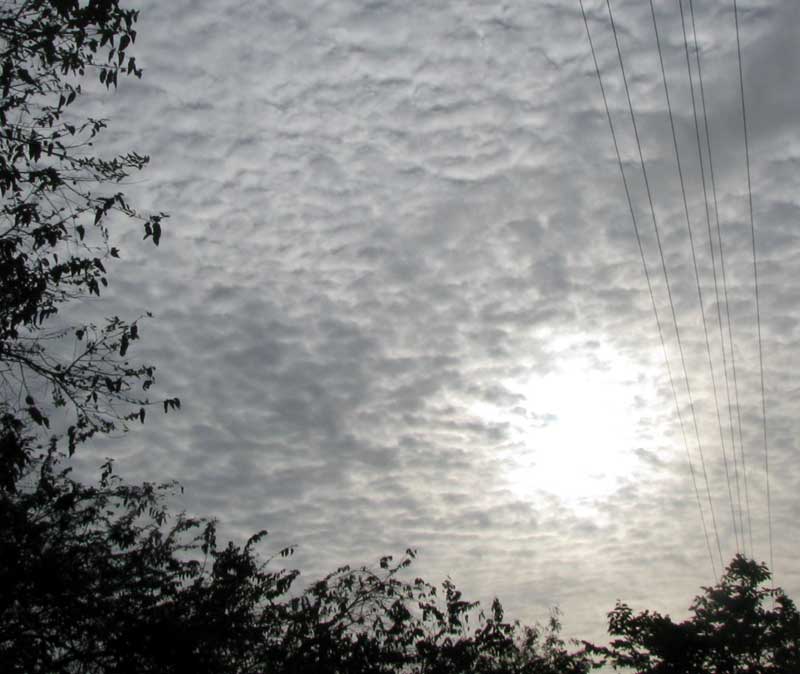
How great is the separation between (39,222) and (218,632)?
6.78 metres

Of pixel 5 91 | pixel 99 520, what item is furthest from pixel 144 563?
pixel 5 91

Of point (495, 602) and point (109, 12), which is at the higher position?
point (109, 12)

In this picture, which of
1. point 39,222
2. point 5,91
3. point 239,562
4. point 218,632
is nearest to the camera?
point 5,91

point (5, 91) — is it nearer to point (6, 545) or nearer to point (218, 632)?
point (6, 545)

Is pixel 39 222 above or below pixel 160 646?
above

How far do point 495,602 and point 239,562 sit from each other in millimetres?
7012

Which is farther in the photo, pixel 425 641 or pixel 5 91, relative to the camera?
pixel 425 641

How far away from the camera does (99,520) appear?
13594 mm

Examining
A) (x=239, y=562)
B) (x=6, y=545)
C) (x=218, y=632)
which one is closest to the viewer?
(x=6, y=545)

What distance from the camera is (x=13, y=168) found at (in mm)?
7402

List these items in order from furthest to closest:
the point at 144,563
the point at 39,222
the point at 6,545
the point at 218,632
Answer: the point at 144,563, the point at 218,632, the point at 6,545, the point at 39,222

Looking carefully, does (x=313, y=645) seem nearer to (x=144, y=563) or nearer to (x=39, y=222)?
(x=144, y=563)

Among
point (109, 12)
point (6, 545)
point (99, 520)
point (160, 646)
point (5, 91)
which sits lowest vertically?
point (160, 646)

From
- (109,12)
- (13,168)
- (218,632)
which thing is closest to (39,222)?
(13,168)
